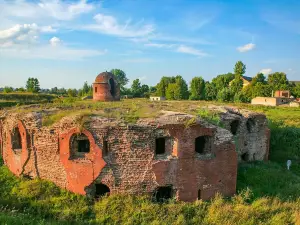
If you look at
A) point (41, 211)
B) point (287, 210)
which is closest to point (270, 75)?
point (287, 210)

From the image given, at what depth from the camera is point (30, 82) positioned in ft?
202

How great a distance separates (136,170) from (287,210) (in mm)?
5615

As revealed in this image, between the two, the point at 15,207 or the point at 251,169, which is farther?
the point at 251,169

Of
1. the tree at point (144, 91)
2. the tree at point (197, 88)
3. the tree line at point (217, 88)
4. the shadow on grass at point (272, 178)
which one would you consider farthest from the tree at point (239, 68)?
the shadow on grass at point (272, 178)

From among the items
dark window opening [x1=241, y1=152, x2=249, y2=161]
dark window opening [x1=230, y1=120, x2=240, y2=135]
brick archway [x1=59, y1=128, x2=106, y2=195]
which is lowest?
dark window opening [x1=241, y1=152, x2=249, y2=161]

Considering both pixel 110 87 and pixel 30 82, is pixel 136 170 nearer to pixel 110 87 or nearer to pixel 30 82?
pixel 110 87

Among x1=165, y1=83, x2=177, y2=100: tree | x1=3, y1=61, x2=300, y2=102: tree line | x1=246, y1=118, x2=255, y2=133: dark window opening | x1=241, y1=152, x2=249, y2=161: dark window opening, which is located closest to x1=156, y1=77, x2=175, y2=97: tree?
x1=3, y1=61, x2=300, y2=102: tree line

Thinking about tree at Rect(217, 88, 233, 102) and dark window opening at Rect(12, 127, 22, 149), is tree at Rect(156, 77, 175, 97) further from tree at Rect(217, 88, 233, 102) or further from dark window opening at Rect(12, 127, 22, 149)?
dark window opening at Rect(12, 127, 22, 149)

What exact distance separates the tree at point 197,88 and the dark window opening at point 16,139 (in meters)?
42.3

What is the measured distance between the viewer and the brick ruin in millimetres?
8977

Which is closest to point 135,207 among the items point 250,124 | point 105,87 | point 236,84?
point 250,124

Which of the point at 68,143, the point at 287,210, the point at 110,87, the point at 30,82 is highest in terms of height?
the point at 30,82

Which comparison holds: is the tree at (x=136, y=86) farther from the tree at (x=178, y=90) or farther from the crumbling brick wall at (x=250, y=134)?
the crumbling brick wall at (x=250, y=134)

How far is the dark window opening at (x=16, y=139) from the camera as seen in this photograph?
1108 cm
